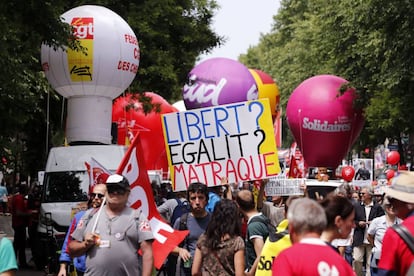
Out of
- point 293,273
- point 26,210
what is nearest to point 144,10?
point 26,210

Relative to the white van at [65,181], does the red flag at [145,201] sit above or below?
below

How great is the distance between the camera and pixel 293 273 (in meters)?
5.46

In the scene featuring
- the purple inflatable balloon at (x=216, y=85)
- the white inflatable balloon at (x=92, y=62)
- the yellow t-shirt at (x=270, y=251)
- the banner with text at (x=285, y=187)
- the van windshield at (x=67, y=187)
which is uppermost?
the purple inflatable balloon at (x=216, y=85)

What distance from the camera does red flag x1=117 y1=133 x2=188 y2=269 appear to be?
10.2 metres

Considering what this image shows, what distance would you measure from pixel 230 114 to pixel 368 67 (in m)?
20.1

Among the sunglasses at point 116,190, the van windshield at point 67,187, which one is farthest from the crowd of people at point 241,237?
the van windshield at point 67,187

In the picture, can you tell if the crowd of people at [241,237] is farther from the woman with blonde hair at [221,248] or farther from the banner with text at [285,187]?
the banner with text at [285,187]

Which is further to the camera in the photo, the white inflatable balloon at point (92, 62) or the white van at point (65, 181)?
the white inflatable balloon at point (92, 62)

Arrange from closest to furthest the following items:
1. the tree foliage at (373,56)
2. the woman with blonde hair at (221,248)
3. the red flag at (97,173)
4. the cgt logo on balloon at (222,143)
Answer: the woman with blonde hair at (221,248)
the red flag at (97,173)
the cgt logo on balloon at (222,143)
the tree foliage at (373,56)

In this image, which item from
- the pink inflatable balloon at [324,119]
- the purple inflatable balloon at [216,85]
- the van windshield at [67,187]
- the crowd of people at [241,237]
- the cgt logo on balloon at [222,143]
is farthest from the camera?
the pink inflatable balloon at [324,119]

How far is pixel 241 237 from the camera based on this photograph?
8906 mm

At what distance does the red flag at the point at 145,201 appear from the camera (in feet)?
33.5

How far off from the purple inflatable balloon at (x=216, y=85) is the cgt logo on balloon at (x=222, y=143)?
54.6 ft

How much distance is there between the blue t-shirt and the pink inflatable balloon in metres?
31.3
